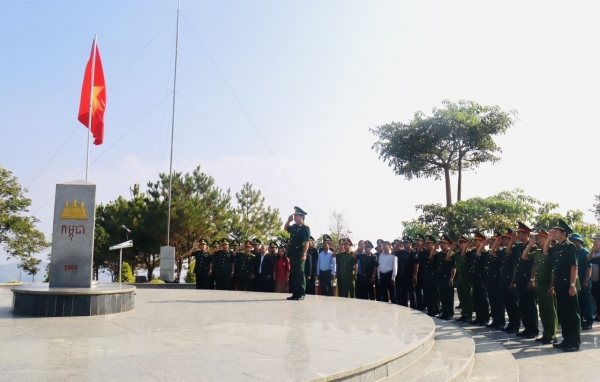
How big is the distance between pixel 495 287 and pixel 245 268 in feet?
20.0

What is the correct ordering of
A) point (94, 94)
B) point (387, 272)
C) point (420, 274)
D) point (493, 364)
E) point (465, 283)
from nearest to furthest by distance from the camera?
1. point (493, 364)
2. point (465, 283)
3. point (420, 274)
4. point (387, 272)
5. point (94, 94)

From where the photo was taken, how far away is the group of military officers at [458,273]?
653 cm

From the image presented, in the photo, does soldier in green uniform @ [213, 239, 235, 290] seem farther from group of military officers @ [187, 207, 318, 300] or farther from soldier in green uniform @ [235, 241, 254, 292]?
soldier in green uniform @ [235, 241, 254, 292]

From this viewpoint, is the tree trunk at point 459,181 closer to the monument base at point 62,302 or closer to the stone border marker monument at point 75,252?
the stone border marker monument at point 75,252

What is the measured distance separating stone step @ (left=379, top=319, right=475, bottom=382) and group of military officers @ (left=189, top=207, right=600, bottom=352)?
4.73ft

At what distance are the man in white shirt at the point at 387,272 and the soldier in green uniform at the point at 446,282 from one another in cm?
121

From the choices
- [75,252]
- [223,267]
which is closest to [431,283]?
[223,267]

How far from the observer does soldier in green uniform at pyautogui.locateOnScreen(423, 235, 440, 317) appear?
910 centimetres

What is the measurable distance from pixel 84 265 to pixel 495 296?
625 centimetres

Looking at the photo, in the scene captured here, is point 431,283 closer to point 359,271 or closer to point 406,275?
point 406,275

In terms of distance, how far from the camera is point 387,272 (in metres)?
10.2

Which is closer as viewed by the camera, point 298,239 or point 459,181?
point 298,239

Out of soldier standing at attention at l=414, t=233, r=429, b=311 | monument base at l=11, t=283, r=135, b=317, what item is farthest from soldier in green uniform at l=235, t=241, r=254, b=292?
monument base at l=11, t=283, r=135, b=317

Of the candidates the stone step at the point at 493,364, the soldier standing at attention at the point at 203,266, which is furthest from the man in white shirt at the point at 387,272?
the soldier standing at attention at the point at 203,266
